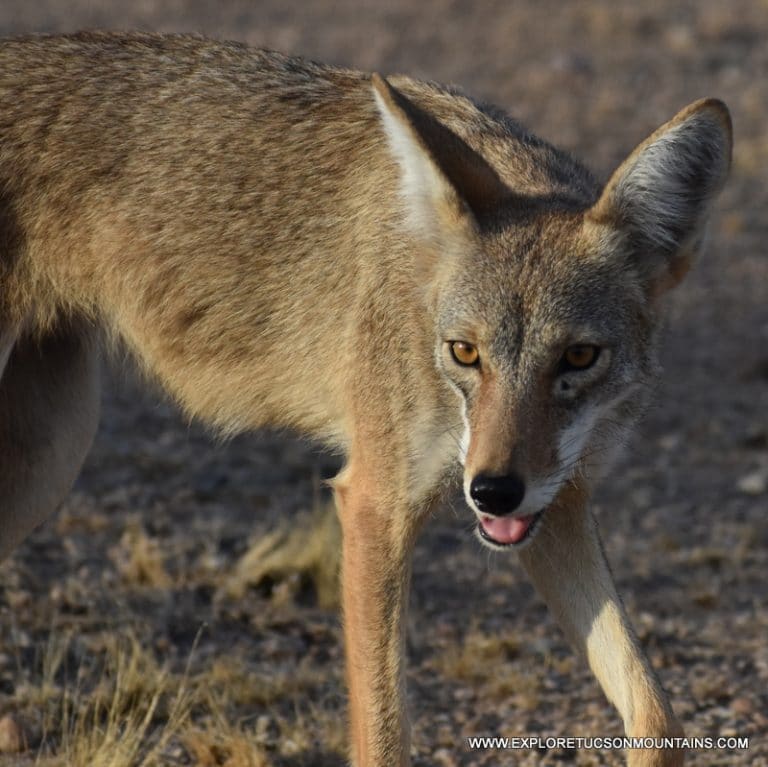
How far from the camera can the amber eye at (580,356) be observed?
473 centimetres

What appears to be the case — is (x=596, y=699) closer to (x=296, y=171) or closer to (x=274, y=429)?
(x=274, y=429)

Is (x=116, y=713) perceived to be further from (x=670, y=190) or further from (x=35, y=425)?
(x=670, y=190)

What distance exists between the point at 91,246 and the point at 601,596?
2.39m

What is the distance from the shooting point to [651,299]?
5117 millimetres

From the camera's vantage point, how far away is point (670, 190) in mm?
4965

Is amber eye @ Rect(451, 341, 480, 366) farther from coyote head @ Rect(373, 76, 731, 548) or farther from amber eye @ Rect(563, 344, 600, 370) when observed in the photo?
amber eye @ Rect(563, 344, 600, 370)

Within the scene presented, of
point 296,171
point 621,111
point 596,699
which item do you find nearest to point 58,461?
point 296,171

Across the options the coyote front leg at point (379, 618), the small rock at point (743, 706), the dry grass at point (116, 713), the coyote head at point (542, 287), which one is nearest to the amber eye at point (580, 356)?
the coyote head at point (542, 287)

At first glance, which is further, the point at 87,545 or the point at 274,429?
the point at 87,545

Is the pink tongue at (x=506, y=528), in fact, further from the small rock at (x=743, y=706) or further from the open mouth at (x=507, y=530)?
the small rock at (x=743, y=706)

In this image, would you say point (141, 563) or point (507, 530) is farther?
point (141, 563)

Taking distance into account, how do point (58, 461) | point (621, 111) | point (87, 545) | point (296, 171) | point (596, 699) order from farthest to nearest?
point (621, 111), point (87, 545), point (596, 699), point (58, 461), point (296, 171)

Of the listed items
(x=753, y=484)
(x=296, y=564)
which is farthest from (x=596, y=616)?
(x=753, y=484)

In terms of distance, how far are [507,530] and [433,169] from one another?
1245 millimetres
